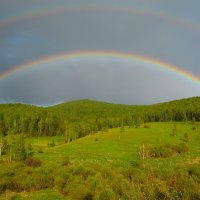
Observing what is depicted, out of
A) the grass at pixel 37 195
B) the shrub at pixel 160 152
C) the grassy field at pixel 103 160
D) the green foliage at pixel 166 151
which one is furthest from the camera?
the green foliage at pixel 166 151

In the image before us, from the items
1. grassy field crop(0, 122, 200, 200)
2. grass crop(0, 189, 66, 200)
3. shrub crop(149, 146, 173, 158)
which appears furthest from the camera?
shrub crop(149, 146, 173, 158)

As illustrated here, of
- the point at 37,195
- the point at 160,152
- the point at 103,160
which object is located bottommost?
the point at 103,160

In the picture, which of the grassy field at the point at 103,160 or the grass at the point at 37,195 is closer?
the grass at the point at 37,195

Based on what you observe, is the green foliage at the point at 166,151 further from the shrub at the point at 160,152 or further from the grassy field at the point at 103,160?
the grassy field at the point at 103,160

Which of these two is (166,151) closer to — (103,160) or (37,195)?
(103,160)

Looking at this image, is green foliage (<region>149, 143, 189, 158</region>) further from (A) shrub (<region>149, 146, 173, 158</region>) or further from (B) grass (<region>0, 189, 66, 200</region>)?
(B) grass (<region>0, 189, 66, 200</region>)

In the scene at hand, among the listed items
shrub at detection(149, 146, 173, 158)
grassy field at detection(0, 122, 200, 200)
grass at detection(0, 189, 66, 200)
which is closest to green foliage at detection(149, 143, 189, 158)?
shrub at detection(149, 146, 173, 158)

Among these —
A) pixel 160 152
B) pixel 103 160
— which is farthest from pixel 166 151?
pixel 103 160

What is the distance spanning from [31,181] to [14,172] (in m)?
4.64

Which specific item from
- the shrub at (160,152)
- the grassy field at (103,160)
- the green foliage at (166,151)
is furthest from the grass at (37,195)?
the green foliage at (166,151)

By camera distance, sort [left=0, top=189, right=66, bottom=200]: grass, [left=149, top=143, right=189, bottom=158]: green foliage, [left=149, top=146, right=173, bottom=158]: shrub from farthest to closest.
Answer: [left=149, top=143, right=189, bottom=158]: green foliage < [left=149, top=146, right=173, bottom=158]: shrub < [left=0, top=189, right=66, bottom=200]: grass

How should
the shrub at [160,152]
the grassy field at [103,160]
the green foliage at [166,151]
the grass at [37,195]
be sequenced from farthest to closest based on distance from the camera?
the green foliage at [166,151], the shrub at [160,152], the grassy field at [103,160], the grass at [37,195]

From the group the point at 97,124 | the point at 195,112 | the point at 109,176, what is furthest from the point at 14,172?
the point at 195,112

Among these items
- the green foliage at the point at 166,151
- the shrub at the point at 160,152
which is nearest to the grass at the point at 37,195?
the shrub at the point at 160,152
